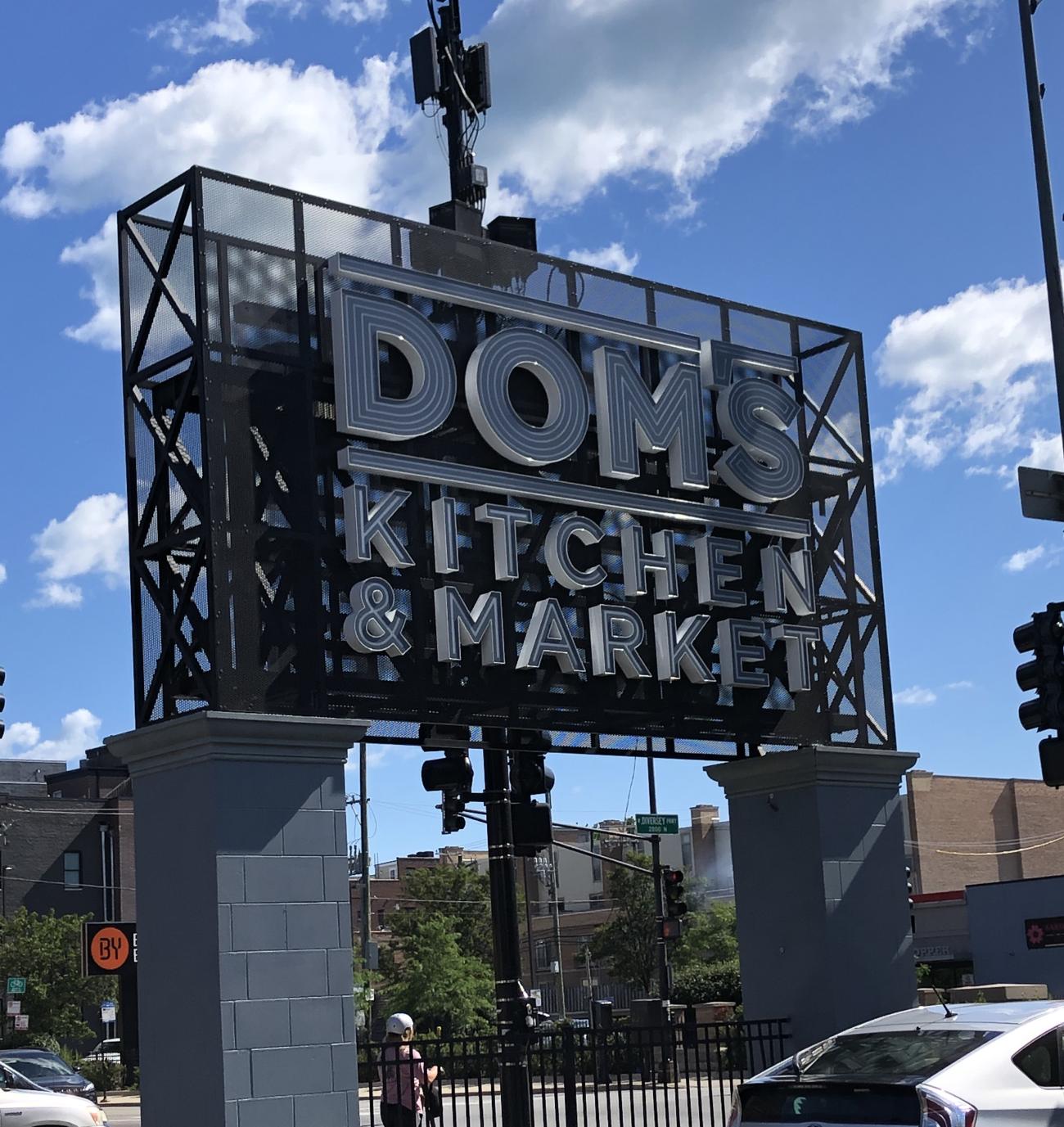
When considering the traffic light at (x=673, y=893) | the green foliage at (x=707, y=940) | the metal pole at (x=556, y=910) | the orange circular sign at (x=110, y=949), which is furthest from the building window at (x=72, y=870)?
the traffic light at (x=673, y=893)

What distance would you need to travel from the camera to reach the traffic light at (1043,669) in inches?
620

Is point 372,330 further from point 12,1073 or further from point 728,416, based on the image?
point 12,1073

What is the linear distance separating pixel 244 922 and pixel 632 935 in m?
60.0

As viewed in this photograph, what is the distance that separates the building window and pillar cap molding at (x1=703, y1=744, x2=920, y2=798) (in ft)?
206

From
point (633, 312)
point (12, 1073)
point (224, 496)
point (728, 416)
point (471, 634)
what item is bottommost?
point (12, 1073)

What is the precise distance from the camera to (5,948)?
59688 mm

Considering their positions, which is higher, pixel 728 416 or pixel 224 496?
pixel 728 416

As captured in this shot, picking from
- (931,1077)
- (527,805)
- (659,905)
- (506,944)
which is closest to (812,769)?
(527,805)

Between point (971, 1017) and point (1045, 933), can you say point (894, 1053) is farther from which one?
point (1045, 933)

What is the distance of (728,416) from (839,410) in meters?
1.95

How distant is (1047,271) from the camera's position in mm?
17047

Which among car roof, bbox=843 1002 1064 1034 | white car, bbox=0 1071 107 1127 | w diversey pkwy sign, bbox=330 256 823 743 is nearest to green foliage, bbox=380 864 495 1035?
white car, bbox=0 1071 107 1127

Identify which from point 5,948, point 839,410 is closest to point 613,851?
point 5,948

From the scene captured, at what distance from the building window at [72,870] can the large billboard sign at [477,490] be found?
208 feet
